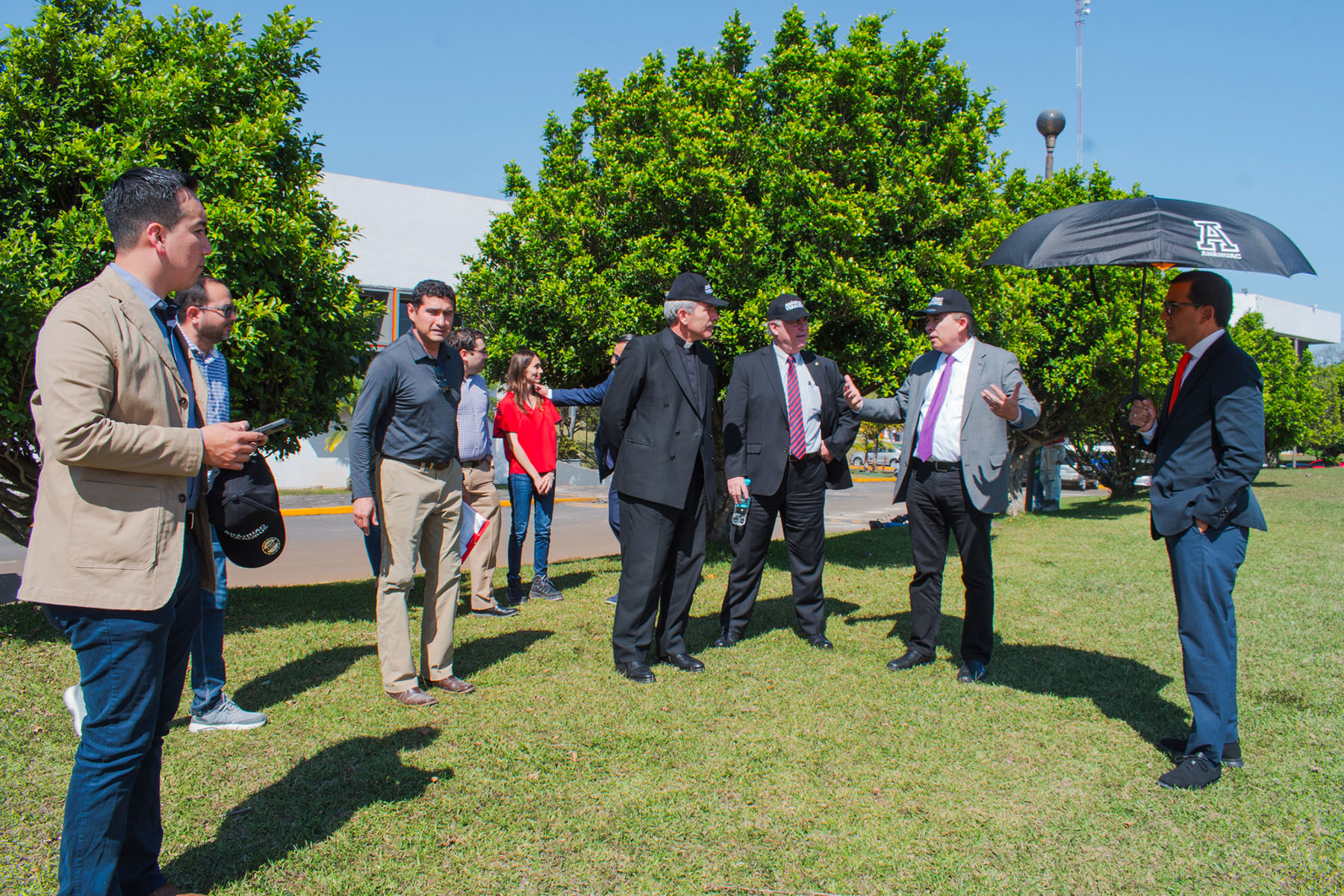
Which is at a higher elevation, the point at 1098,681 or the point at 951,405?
the point at 951,405

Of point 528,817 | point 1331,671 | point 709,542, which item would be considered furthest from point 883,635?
point 709,542

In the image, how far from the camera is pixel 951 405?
17.5ft

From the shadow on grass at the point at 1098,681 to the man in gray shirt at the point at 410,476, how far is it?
10.7 ft

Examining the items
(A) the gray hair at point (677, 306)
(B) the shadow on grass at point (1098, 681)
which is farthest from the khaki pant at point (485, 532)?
(B) the shadow on grass at point (1098, 681)

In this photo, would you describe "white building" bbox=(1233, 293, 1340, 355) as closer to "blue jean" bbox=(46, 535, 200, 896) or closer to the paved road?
the paved road

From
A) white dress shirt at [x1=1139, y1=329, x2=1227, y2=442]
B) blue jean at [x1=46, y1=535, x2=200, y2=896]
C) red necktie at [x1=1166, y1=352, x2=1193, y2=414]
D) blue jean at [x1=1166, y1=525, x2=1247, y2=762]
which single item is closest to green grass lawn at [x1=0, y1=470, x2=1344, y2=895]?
blue jean at [x1=1166, y1=525, x2=1247, y2=762]

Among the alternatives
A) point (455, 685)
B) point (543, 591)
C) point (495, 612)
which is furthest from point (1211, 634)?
point (543, 591)

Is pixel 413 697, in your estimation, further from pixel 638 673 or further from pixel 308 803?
pixel 638 673

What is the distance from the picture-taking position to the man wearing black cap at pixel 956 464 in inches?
203

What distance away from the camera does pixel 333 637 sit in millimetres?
6023

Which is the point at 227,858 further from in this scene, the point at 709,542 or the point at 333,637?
the point at 709,542

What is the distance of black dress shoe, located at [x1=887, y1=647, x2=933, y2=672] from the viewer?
5395 mm

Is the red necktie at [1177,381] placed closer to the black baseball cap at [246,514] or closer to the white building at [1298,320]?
the black baseball cap at [246,514]

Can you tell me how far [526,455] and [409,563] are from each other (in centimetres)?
280
